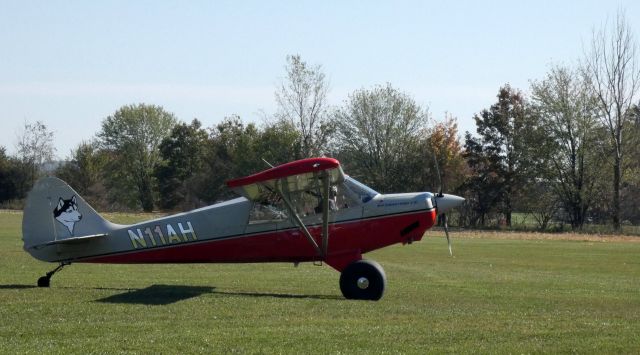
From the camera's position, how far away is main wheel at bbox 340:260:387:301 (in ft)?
47.2

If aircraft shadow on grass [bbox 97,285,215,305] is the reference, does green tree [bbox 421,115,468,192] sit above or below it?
above

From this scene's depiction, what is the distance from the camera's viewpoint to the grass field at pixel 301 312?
9.80m

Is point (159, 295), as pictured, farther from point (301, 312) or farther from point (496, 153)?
point (496, 153)

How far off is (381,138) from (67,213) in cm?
5497

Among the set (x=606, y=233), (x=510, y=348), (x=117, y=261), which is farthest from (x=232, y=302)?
(x=606, y=233)

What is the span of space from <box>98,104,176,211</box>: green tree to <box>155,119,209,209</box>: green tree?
113 cm

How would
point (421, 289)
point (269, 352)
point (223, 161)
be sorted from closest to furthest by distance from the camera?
1. point (269, 352)
2. point (421, 289)
3. point (223, 161)

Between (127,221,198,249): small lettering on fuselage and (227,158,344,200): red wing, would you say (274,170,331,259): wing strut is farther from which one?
(127,221,198,249): small lettering on fuselage

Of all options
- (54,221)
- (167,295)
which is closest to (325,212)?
(167,295)

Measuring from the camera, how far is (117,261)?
1596 centimetres

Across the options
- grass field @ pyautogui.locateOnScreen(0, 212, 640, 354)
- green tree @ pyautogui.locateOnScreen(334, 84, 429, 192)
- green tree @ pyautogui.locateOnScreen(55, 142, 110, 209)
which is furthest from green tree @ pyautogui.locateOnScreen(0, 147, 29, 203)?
grass field @ pyautogui.locateOnScreen(0, 212, 640, 354)

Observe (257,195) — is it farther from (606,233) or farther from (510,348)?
(606,233)

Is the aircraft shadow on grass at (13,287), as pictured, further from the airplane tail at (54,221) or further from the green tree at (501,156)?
the green tree at (501,156)

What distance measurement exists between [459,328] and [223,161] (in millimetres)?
70148
